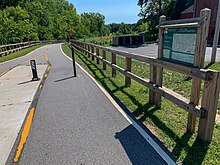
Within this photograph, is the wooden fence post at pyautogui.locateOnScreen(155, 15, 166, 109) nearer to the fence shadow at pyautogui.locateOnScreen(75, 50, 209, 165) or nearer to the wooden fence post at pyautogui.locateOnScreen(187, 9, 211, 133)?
the fence shadow at pyautogui.locateOnScreen(75, 50, 209, 165)

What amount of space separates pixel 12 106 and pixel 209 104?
5.27m

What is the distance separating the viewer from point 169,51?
4.47 m

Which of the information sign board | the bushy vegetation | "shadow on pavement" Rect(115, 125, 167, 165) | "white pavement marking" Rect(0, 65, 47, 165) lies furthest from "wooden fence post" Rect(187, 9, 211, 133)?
the bushy vegetation

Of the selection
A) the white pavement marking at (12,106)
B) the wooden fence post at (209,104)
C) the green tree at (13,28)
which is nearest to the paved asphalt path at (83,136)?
the white pavement marking at (12,106)

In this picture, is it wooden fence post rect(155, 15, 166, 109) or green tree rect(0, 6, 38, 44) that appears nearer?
wooden fence post rect(155, 15, 166, 109)

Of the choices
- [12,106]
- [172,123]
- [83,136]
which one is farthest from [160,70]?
[12,106]

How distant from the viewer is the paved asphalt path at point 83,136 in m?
3.23

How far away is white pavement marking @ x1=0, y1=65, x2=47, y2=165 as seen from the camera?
386cm

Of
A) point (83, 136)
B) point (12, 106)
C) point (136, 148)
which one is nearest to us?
point (136, 148)

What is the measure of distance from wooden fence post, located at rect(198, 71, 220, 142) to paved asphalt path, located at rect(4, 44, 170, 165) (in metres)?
1.03

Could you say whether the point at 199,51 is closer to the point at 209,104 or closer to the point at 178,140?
the point at 209,104

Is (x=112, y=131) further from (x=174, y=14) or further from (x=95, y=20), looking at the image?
(x=95, y=20)

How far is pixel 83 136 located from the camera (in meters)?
3.92

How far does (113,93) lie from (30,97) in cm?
284
